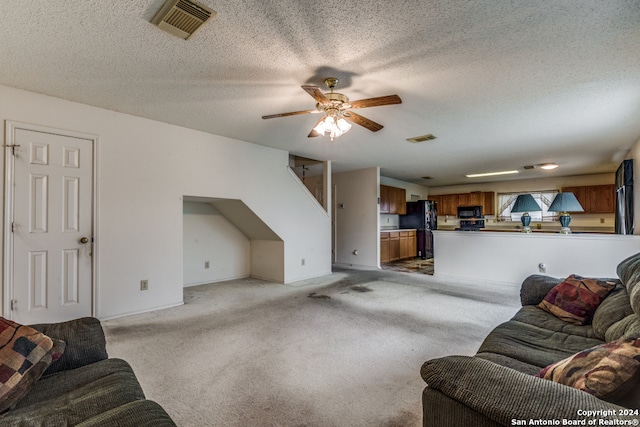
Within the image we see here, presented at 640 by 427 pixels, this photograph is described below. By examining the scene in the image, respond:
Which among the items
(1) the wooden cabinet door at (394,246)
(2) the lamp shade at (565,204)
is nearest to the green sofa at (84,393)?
(2) the lamp shade at (565,204)

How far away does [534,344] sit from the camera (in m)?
1.68

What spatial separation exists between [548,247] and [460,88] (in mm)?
3468

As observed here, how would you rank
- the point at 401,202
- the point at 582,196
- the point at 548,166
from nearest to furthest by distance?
the point at 548,166
the point at 582,196
the point at 401,202

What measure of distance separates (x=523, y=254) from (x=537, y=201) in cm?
430

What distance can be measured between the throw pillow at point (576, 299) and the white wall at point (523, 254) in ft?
9.44

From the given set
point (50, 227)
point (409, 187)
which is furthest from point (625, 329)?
point (409, 187)

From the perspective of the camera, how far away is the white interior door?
2.84m

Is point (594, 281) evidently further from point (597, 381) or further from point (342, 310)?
point (342, 310)

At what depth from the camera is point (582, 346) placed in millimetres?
1622

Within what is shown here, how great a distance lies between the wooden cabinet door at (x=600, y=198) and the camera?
22.9 feet

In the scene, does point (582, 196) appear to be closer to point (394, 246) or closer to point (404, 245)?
point (404, 245)

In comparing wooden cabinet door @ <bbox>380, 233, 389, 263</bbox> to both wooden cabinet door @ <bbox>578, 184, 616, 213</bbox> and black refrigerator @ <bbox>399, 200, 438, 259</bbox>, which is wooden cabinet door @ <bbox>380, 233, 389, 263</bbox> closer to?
black refrigerator @ <bbox>399, 200, 438, 259</bbox>

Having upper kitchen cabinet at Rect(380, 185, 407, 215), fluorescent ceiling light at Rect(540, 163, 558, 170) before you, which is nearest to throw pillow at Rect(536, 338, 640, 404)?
upper kitchen cabinet at Rect(380, 185, 407, 215)

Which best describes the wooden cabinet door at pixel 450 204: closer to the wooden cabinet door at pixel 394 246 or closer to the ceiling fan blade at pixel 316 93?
the wooden cabinet door at pixel 394 246
